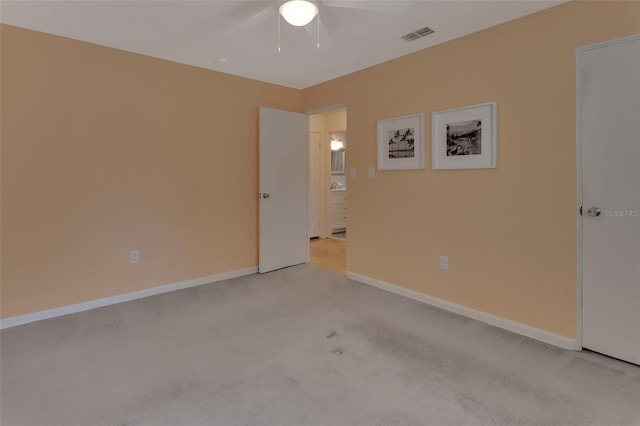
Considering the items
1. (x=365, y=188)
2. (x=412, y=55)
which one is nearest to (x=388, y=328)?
(x=365, y=188)

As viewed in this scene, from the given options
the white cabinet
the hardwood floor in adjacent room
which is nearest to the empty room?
the hardwood floor in adjacent room

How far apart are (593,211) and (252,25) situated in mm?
2742

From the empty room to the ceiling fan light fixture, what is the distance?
0.02 meters

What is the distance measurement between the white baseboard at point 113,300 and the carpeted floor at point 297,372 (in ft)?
0.41

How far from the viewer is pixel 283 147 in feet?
14.0

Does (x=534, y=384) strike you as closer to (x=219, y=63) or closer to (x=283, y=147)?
(x=283, y=147)

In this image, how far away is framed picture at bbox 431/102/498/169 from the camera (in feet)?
8.65

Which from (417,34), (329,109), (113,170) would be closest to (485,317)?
(417,34)

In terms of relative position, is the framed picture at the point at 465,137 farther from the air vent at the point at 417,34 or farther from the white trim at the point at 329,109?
the white trim at the point at 329,109

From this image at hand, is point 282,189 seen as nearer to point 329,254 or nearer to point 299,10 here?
point 329,254

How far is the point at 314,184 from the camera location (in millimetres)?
6305

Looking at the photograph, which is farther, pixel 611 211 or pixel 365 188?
pixel 365 188

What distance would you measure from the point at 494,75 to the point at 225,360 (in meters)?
2.84

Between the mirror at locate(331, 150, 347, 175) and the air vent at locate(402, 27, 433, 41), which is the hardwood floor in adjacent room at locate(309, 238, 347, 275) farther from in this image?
the air vent at locate(402, 27, 433, 41)
